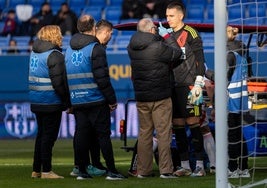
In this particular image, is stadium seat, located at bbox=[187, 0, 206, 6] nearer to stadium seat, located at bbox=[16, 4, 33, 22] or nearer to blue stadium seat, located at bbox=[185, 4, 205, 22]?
blue stadium seat, located at bbox=[185, 4, 205, 22]

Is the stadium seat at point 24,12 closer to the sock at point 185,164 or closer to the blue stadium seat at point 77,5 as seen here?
the blue stadium seat at point 77,5

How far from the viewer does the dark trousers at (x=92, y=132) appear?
13883 millimetres

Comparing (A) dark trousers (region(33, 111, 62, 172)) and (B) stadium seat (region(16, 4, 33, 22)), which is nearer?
(A) dark trousers (region(33, 111, 62, 172))

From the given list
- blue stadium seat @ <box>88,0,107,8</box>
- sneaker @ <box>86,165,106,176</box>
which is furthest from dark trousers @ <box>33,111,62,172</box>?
blue stadium seat @ <box>88,0,107,8</box>

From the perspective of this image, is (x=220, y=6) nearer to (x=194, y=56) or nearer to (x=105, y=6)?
(x=194, y=56)

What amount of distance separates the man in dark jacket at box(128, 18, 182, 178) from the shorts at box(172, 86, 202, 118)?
30 cm

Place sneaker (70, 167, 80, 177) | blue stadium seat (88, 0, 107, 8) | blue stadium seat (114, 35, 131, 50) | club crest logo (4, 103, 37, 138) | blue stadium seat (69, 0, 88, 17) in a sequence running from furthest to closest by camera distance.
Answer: blue stadium seat (88, 0, 107, 8) < blue stadium seat (69, 0, 88, 17) < blue stadium seat (114, 35, 131, 50) < club crest logo (4, 103, 37, 138) < sneaker (70, 167, 80, 177)

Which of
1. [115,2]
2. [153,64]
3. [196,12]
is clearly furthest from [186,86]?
[115,2]

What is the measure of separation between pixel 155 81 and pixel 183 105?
598 millimetres

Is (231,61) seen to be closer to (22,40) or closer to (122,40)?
(122,40)

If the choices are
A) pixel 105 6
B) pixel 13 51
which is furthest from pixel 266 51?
pixel 105 6

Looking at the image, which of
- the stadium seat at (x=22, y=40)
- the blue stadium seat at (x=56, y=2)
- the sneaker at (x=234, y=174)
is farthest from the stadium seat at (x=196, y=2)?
the sneaker at (x=234, y=174)

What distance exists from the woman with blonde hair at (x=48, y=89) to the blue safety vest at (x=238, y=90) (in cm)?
215

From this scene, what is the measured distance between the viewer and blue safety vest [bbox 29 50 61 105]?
14328 mm
